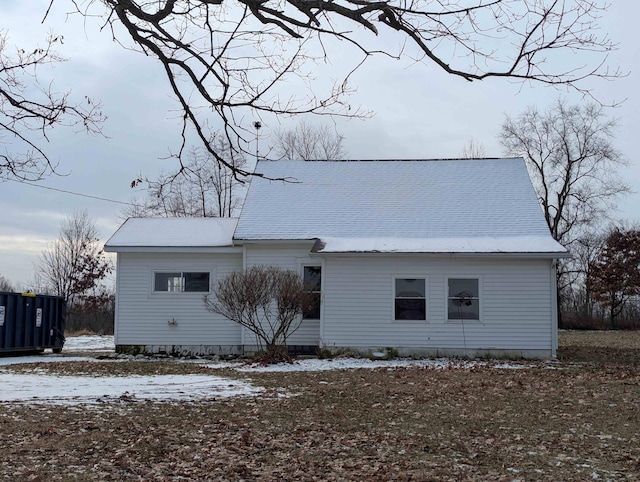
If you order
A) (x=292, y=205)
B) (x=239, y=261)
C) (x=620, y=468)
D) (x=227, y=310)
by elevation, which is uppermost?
(x=292, y=205)

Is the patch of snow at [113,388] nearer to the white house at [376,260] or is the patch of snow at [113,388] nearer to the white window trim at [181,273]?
the white house at [376,260]

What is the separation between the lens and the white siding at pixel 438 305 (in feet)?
61.0

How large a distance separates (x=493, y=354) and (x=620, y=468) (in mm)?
11836

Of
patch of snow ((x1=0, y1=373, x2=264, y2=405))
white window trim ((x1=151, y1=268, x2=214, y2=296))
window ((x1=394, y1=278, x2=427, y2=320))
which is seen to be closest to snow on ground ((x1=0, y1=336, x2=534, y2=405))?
patch of snow ((x1=0, y1=373, x2=264, y2=405))

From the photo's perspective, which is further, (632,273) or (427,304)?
(632,273)

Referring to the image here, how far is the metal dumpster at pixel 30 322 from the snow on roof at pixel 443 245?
28.6ft

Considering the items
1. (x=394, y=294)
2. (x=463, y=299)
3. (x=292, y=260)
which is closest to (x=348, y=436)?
(x=394, y=294)

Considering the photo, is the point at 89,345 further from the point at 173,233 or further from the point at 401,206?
the point at 401,206

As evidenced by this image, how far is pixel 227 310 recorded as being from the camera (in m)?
18.0

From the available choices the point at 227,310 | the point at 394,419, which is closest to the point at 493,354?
the point at 227,310

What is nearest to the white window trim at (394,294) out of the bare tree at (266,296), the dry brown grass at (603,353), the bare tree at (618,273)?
the bare tree at (266,296)

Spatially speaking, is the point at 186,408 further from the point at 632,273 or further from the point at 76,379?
the point at 632,273

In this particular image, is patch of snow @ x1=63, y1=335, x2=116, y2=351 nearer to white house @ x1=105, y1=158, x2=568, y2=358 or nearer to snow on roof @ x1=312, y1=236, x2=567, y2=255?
white house @ x1=105, y1=158, x2=568, y2=358

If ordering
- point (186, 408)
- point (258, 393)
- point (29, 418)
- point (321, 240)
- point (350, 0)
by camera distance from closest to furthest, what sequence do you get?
point (350, 0) < point (29, 418) < point (186, 408) < point (258, 393) < point (321, 240)
